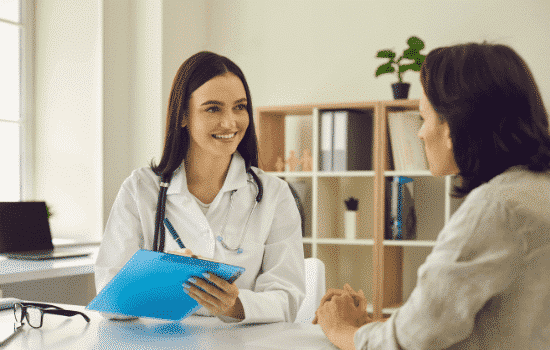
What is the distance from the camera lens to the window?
10.3 ft

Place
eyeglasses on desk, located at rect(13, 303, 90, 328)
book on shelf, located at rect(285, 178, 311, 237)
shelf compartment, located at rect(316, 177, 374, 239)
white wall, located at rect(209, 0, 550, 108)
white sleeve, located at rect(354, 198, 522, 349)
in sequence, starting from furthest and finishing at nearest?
shelf compartment, located at rect(316, 177, 374, 239), book on shelf, located at rect(285, 178, 311, 237), white wall, located at rect(209, 0, 550, 108), eyeglasses on desk, located at rect(13, 303, 90, 328), white sleeve, located at rect(354, 198, 522, 349)

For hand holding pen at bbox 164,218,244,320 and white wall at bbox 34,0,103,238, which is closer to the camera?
hand holding pen at bbox 164,218,244,320

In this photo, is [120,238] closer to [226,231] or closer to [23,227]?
[226,231]

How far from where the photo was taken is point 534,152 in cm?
81

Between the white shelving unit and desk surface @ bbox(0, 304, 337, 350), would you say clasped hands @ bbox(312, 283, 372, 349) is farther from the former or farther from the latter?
the white shelving unit

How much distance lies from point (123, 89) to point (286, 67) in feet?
3.42

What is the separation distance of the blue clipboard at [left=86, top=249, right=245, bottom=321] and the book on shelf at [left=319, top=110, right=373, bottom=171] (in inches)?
75.4

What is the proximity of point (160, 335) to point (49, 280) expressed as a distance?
5.20 feet

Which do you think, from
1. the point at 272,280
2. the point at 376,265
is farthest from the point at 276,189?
the point at 376,265

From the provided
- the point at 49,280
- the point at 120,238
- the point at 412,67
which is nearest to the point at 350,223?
the point at 412,67

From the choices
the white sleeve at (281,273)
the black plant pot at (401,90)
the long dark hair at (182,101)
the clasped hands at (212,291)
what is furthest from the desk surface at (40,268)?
the black plant pot at (401,90)

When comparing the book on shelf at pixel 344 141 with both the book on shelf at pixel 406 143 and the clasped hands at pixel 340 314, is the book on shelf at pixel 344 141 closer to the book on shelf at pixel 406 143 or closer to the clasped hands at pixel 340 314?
the book on shelf at pixel 406 143

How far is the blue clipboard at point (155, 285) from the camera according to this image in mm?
1036

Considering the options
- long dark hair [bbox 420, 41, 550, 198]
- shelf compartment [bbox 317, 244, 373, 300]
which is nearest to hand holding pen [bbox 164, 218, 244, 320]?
long dark hair [bbox 420, 41, 550, 198]
